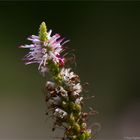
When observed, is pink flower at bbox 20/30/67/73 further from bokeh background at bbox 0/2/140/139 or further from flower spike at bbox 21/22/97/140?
bokeh background at bbox 0/2/140/139

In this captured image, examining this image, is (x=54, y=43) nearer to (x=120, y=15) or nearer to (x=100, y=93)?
(x=100, y=93)

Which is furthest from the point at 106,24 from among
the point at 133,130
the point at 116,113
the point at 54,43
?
the point at 54,43

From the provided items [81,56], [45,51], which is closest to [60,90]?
[45,51]

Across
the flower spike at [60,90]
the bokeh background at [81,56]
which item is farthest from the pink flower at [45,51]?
the bokeh background at [81,56]

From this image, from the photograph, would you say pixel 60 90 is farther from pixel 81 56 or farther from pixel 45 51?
pixel 81 56

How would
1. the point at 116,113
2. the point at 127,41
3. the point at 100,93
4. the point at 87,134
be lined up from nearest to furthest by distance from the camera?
1. the point at 87,134
2. the point at 116,113
3. the point at 100,93
4. the point at 127,41

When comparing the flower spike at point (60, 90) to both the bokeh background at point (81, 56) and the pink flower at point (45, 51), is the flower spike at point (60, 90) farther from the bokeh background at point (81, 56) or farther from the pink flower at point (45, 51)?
the bokeh background at point (81, 56)

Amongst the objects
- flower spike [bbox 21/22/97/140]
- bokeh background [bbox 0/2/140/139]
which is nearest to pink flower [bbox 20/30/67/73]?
flower spike [bbox 21/22/97/140]

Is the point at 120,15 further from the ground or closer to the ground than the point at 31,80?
further from the ground
